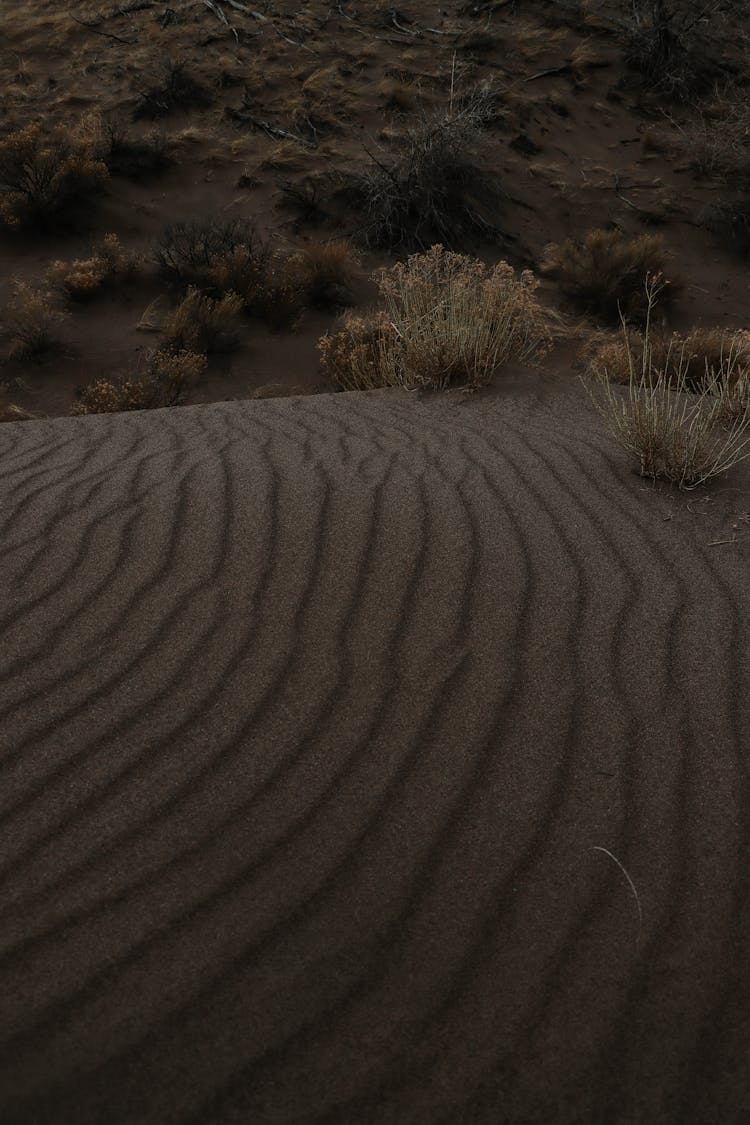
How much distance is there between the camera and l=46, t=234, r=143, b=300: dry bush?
7.39m

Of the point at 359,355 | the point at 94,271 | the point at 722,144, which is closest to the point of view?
the point at 359,355

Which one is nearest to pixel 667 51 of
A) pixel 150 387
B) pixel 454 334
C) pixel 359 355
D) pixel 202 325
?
pixel 202 325

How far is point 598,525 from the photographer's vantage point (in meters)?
3.08

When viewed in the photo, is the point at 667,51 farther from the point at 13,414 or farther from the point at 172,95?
the point at 13,414

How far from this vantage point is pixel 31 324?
668 centimetres

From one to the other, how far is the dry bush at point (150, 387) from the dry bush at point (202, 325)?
0.48 feet

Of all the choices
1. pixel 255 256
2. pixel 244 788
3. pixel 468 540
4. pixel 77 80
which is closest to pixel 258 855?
pixel 244 788

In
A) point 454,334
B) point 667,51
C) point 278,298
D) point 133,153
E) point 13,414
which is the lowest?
point 13,414

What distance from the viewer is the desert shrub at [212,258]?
7.48 meters

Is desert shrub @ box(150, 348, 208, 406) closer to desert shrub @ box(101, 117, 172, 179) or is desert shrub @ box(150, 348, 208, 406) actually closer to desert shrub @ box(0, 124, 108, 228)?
desert shrub @ box(0, 124, 108, 228)

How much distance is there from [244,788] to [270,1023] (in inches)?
22.1

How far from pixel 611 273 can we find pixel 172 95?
21.9ft

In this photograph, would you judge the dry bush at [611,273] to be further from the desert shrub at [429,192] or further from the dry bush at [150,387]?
the dry bush at [150,387]

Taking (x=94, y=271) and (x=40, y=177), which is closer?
(x=94, y=271)
